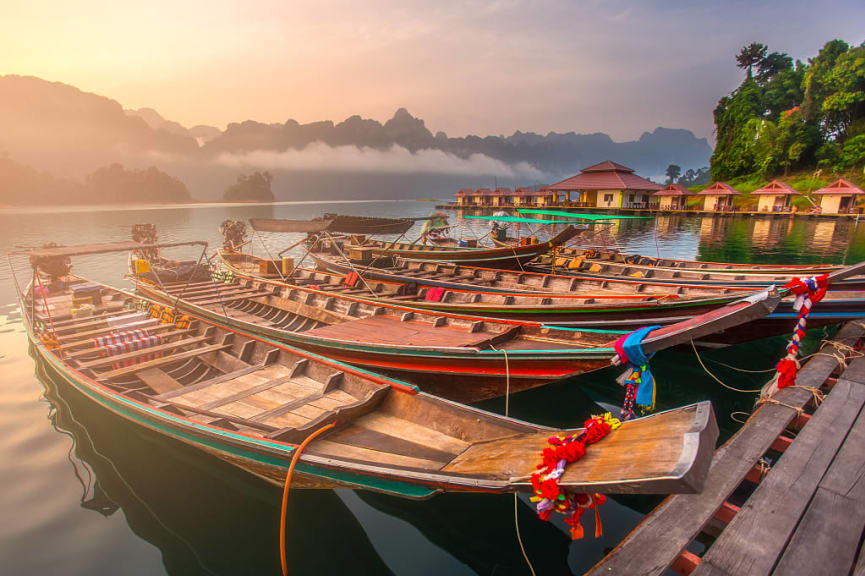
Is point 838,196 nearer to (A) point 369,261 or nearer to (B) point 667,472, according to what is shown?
(A) point 369,261

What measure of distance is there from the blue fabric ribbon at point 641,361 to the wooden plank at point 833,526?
1.43 m

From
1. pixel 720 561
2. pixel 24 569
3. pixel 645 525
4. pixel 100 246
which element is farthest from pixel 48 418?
pixel 720 561

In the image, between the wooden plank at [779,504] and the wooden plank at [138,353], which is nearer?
the wooden plank at [779,504]

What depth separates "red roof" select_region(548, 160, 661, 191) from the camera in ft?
189

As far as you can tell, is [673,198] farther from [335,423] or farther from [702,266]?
[335,423]

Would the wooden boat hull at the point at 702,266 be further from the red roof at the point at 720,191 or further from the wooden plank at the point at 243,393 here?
the red roof at the point at 720,191

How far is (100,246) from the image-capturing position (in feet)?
28.5

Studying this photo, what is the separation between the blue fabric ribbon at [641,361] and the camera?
362 cm

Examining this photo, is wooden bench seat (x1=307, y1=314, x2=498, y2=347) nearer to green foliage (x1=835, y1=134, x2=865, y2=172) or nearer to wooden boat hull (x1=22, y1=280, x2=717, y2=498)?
wooden boat hull (x1=22, y1=280, x2=717, y2=498)

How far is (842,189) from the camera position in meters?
44.2

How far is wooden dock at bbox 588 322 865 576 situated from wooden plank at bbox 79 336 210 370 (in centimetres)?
785

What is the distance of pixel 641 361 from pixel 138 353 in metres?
8.04

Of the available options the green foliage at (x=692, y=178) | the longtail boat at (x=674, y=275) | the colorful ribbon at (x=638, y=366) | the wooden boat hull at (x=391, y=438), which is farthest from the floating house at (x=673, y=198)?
the green foliage at (x=692, y=178)

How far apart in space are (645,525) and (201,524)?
5.26m
